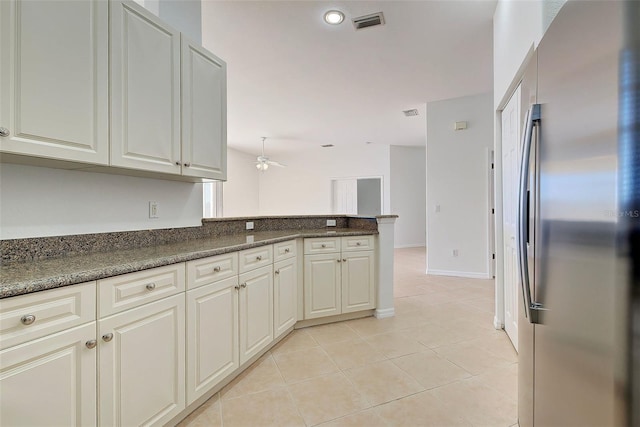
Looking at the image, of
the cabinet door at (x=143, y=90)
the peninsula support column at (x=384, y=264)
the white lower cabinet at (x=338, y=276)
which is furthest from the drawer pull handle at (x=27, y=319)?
the peninsula support column at (x=384, y=264)

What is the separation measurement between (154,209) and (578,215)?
222 cm

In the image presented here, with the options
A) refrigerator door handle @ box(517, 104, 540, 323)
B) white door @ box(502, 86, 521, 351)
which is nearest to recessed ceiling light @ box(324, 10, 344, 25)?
white door @ box(502, 86, 521, 351)

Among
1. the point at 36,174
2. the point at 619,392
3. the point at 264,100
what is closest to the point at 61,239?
the point at 36,174

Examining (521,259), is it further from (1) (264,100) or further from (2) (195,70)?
(1) (264,100)

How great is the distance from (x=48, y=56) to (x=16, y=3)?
0.19 m

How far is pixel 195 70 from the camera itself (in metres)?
2.05

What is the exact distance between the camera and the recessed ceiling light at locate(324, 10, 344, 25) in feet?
8.73

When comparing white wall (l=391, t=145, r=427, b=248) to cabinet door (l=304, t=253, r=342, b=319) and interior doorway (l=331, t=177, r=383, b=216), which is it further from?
cabinet door (l=304, t=253, r=342, b=319)

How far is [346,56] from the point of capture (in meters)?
3.42

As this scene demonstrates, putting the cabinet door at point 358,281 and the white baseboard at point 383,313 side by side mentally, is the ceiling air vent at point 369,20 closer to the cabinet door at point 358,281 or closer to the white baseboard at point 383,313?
the cabinet door at point 358,281

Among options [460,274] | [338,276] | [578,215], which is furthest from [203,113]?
[460,274]

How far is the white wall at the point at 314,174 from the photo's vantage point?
27.5 feet

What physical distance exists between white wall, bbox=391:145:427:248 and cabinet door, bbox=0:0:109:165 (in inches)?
287

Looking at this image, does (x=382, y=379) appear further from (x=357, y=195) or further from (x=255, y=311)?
(x=357, y=195)
